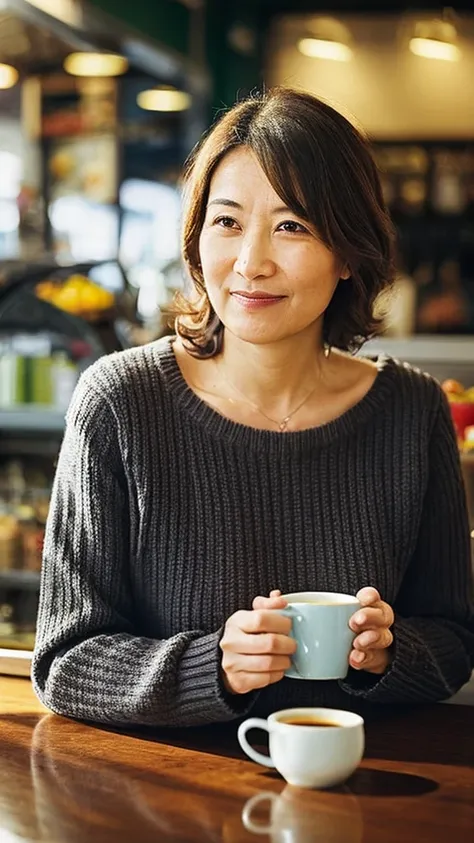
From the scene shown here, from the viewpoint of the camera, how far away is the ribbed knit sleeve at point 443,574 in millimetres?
1657

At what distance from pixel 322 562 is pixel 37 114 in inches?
229

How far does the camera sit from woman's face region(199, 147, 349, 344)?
5.12ft

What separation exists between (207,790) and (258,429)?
0.54 metres

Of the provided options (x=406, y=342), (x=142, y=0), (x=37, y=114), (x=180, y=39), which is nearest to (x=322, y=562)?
(x=406, y=342)

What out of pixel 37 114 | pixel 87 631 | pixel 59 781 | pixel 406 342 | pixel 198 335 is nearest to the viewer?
pixel 59 781

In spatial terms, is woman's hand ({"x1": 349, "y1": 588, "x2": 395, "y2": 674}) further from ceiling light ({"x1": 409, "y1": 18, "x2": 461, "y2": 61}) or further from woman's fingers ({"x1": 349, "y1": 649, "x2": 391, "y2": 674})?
ceiling light ({"x1": 409, "y1": 18, "x2": 461, "y2": 61})

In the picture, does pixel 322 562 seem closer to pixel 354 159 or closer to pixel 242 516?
pixel 242 516

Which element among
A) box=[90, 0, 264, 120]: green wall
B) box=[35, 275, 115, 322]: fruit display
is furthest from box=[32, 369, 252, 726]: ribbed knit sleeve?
box=[90, 0, 264, 120]: green wall

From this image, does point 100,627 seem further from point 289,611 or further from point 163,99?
point 163,99

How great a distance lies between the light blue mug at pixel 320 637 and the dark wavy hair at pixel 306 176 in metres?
0.48

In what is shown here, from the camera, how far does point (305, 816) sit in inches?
46.9

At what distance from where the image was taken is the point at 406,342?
9.06 ft

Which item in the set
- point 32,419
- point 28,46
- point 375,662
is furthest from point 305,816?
point 28,46

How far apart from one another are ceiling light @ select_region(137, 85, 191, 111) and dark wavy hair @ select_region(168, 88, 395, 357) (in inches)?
209
